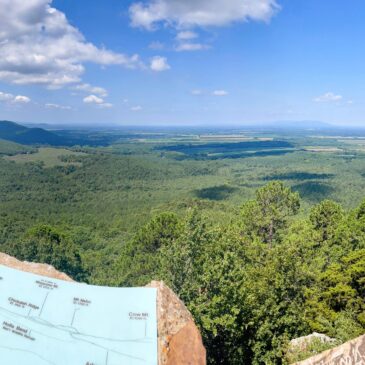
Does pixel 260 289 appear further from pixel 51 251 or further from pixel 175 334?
pixel 51 251

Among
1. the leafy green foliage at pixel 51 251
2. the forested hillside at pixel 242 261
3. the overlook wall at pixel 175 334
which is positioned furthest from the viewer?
the leafy green foliage at pixel 51 251

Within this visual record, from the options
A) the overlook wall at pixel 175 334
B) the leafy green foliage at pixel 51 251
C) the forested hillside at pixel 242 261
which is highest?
the overlook wall at pixel 175 334

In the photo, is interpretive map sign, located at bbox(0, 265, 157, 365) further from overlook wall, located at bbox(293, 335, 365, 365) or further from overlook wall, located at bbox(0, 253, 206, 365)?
overlook wall, located at bbox(293, 335, 365, 365)

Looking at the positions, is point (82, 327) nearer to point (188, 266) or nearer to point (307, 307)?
point (188, 266)

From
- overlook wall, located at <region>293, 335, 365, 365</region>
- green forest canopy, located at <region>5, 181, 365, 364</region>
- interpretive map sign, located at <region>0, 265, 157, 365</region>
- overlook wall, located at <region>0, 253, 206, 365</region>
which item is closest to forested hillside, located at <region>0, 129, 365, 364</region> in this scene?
green forest canopy, located at <region>5, 181, 365, 364</region>

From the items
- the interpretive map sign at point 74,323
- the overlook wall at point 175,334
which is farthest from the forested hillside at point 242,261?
the interpretive map sign at point 74,323

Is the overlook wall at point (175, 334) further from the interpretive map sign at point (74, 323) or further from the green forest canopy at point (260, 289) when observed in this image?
the green forest canopy at point (260, 289)

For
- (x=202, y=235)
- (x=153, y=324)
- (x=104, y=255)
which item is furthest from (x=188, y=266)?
(x=104, y=255)

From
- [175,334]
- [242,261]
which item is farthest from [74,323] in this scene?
[242,261]
